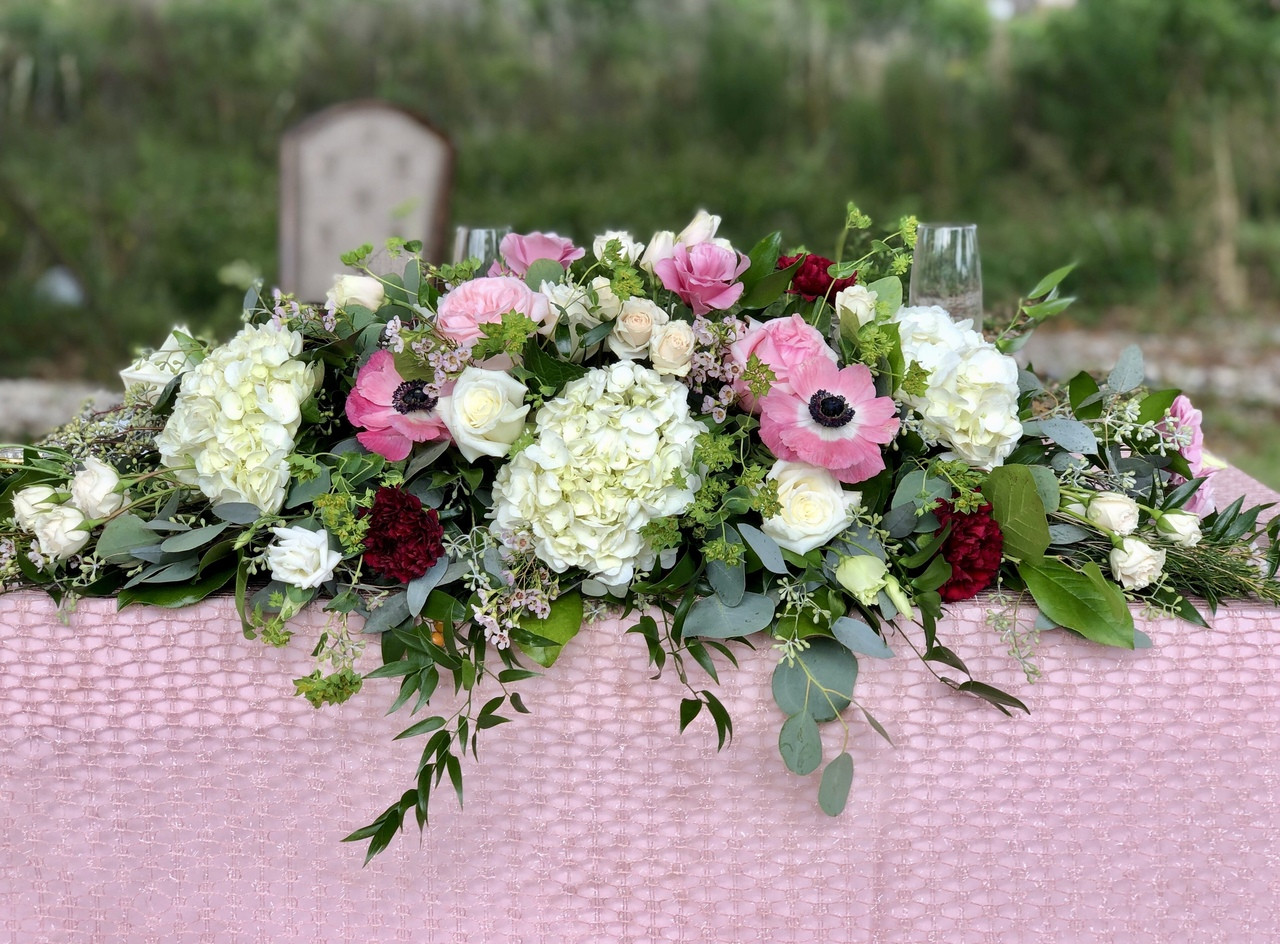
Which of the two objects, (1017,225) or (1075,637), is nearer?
(1075,637)

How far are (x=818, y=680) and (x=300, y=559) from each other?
39 centimetres

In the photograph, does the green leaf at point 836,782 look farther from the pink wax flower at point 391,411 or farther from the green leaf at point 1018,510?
the pink wax flower at point 391,411

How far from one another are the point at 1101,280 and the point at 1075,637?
5527mm

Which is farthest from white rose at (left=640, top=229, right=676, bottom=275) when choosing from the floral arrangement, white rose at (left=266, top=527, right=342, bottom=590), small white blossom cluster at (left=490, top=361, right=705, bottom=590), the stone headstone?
the stone headstone

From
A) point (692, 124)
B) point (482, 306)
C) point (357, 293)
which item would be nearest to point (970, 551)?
point (482, 306)

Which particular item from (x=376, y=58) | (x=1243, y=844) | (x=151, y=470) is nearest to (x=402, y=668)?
(x=151, y=470)

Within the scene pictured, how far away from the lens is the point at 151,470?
0.90 meters

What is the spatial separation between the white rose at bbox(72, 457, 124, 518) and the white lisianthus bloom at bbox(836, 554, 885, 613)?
0.57 m

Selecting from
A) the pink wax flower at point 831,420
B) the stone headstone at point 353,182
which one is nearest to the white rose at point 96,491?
the pink wax flower at point 831,420

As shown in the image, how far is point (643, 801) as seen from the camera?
2.66ft

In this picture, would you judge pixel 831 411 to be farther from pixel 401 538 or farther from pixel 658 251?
pixel 401 538

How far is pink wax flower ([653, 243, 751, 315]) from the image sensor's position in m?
0.80

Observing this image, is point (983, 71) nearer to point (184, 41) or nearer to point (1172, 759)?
point (184, 41)

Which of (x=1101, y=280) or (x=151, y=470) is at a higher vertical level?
(x=151, y=470)
